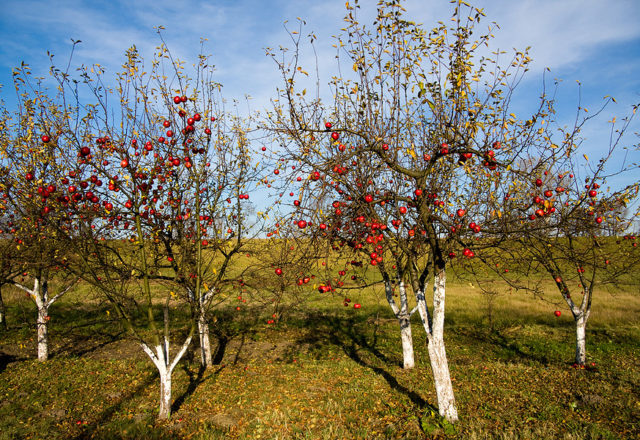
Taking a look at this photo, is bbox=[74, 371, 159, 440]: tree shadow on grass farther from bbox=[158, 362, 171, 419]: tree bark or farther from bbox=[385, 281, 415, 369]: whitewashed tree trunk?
bbox=[385, 281, 415, 369]: whitewashed tree trunk

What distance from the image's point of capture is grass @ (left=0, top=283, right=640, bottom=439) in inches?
258

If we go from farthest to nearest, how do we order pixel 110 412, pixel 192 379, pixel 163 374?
pixel 192 379, pixel 110 412, pixel 163 374

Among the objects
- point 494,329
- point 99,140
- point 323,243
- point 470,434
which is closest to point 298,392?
point 470,434

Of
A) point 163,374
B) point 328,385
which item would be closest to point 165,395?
point 163,374

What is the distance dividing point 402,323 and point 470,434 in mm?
4526

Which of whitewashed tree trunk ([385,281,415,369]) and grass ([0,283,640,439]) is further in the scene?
whitewashed tree trunk ([385,281,415,369])

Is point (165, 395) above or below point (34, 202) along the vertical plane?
below

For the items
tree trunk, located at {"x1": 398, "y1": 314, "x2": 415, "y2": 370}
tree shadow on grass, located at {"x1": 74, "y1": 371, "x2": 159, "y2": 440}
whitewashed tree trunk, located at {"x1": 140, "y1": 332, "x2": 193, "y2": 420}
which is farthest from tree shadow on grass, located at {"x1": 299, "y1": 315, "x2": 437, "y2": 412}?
tree shadow on grass, located at {"x1": 74, "y1": 371, "x2": 159, "y2": 440}

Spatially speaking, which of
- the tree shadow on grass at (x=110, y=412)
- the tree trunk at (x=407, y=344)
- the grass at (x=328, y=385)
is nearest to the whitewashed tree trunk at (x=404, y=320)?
the tree trunk at (x=407, y=344)

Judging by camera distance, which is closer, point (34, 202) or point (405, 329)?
point (34, 202)

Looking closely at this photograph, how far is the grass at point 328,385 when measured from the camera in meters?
6.55

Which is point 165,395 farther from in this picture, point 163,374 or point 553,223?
point 553,223

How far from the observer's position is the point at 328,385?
30.6 ft

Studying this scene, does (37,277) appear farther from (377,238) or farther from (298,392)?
(377,238)
